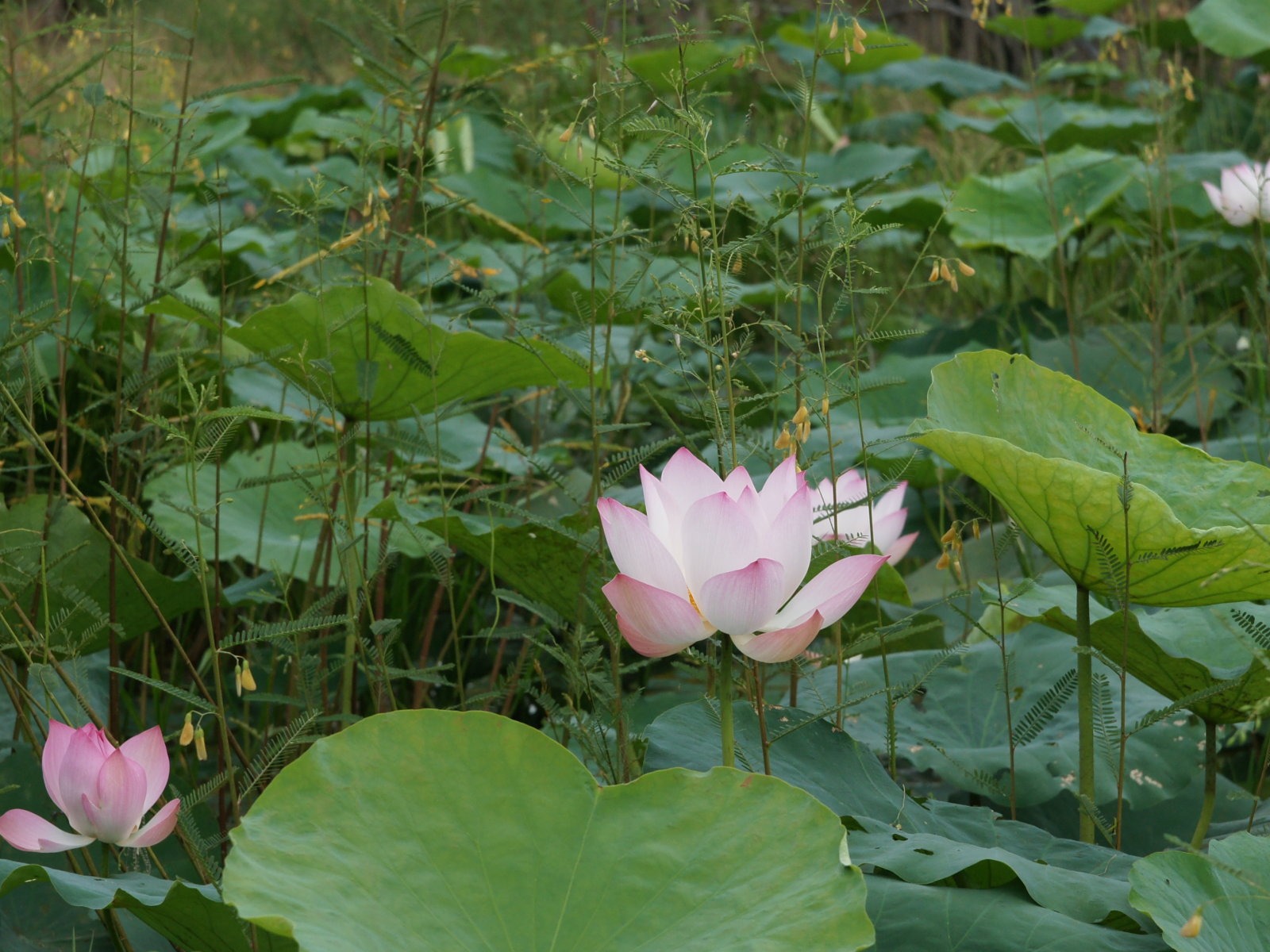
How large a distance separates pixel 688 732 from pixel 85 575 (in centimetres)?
82

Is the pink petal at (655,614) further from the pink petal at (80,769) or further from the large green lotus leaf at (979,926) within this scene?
the pink petal at (80,769)

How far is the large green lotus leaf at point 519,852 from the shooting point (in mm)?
786

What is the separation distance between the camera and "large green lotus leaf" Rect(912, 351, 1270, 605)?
101 centimetres

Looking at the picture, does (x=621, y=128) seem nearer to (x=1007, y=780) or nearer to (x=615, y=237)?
(x=615, y=237)

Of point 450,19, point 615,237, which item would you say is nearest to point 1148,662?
point 615,237

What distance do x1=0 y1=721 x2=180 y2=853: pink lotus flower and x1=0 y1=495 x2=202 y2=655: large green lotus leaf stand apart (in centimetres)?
43

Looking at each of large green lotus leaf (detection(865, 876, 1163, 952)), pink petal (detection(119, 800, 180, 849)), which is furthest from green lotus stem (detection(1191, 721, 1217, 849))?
pink petal (detection(119, 800, 180, 849))

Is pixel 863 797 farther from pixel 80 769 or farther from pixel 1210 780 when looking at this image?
pixel 80 769

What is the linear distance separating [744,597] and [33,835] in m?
0.56

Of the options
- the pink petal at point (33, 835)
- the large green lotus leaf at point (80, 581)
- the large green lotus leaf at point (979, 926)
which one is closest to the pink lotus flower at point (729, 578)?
the large green lotus leaf at point (979, 926)

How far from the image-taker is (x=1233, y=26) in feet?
12.3

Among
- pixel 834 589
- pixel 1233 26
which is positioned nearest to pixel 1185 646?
pixel 834 589

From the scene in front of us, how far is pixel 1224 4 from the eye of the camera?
3834 millimetres

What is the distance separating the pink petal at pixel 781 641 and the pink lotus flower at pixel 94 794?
44cm
